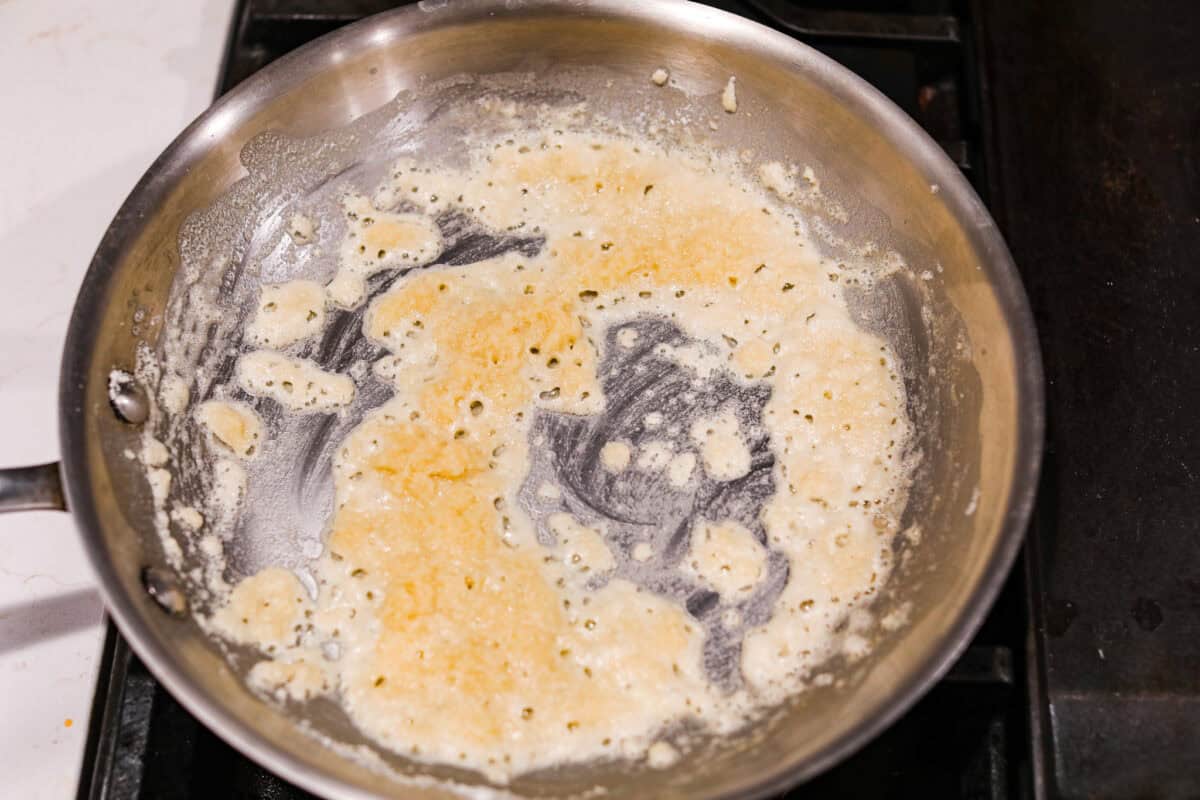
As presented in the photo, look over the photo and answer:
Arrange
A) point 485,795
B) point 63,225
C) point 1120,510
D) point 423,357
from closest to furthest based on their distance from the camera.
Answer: point 485,795
point 1120,510
point 423,357
point 63,225

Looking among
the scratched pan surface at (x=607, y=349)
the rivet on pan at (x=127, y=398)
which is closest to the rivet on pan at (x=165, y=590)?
the scratched pan surface at (x=607, y=349)

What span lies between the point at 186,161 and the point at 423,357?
1.06ft

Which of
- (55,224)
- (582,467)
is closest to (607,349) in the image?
(582,467)

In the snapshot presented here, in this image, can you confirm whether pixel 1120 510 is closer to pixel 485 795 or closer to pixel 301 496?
pixel 485 795

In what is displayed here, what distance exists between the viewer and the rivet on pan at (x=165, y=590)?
0.93m

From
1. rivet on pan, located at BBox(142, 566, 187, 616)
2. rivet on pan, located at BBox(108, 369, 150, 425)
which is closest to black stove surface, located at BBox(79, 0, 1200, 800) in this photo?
rivet on pan, located at BBox(142, 566, 187, 616)

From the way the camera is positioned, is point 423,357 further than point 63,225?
No

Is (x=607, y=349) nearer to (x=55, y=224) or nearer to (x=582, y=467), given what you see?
(x=582, y=467)

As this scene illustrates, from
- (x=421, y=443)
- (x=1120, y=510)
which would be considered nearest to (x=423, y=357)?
(x=421, y=443)

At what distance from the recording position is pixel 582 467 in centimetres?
110

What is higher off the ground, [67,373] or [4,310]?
[67,373]

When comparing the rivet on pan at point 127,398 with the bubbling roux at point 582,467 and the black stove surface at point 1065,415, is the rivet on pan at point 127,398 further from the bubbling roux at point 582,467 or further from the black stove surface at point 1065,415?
the black stove surface at point 1065,415

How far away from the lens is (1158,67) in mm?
1354

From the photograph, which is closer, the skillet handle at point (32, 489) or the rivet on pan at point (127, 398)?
the skillet handle at point (32, 489)
